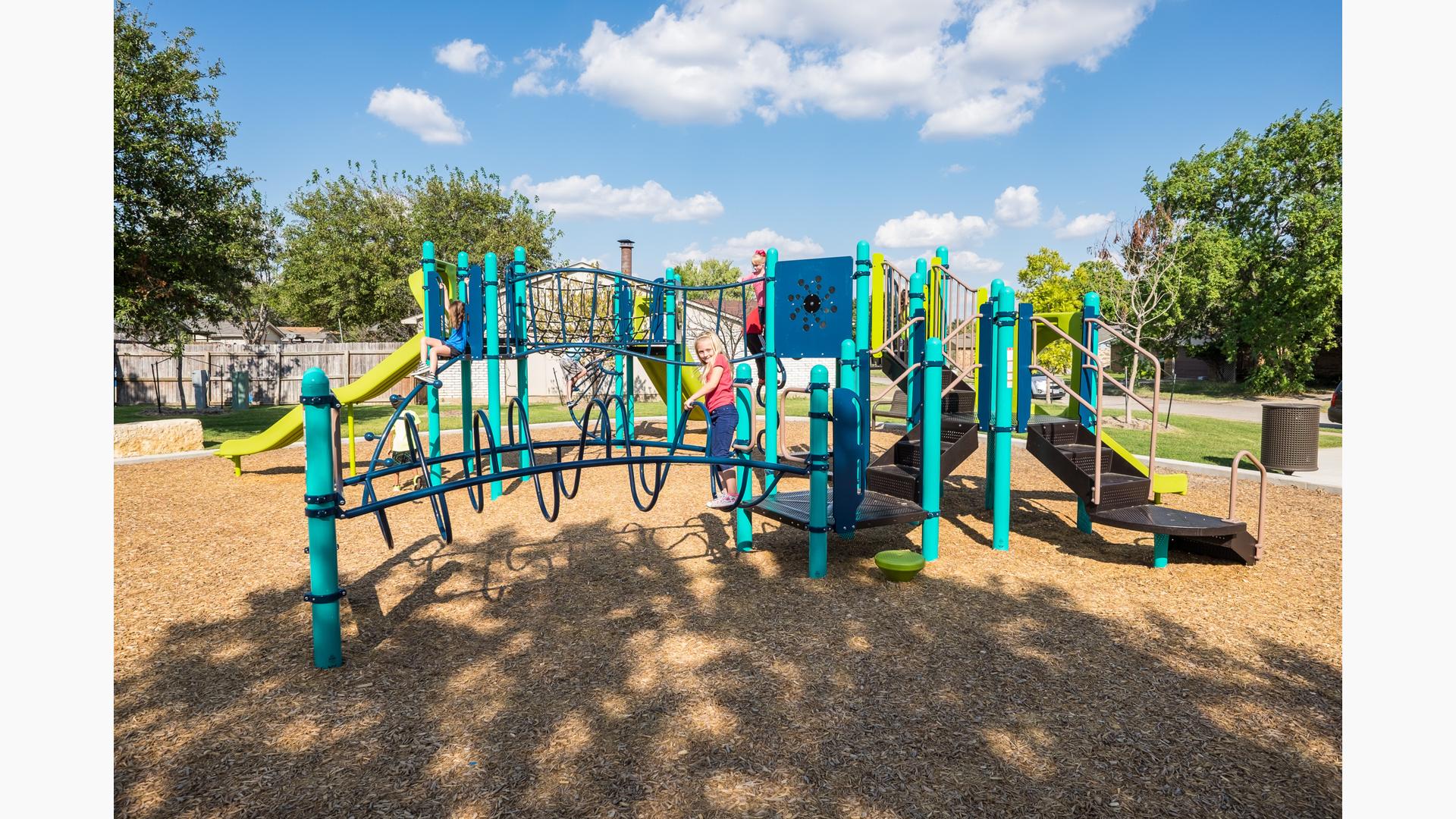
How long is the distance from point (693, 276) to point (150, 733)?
79.3m

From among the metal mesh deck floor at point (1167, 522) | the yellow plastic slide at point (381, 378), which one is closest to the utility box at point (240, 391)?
the yellow plastic slide at point (381, 378)

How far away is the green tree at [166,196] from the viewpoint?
44.2 ft

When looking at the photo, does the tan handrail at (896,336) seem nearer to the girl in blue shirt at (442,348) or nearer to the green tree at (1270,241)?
the girl in blue shirt at (442,348)

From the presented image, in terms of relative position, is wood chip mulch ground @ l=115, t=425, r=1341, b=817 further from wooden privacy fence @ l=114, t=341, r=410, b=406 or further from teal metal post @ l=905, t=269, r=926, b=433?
wooden privacy fence @ l=114, t=341, r=410, b=406

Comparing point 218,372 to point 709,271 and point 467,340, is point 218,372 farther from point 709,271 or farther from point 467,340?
point 709,271

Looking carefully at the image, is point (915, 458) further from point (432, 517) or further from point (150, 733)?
point (150, 733)

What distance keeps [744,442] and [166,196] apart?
532 inches

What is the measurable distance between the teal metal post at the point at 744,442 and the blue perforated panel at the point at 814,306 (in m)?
0.59

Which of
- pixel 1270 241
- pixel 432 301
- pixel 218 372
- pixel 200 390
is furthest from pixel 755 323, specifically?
pixel 1270 241

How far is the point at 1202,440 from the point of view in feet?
46.6

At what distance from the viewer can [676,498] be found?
333 inches

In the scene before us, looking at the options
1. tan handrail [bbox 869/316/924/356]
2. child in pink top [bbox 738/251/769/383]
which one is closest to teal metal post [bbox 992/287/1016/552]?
tan handrail [bbox 869/316/924/356]

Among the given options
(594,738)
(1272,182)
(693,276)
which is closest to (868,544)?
(594,738)

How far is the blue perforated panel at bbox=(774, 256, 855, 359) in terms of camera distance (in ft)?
22.1
